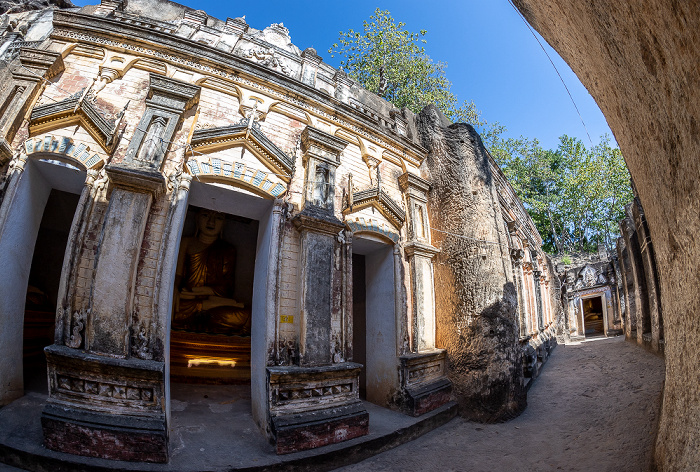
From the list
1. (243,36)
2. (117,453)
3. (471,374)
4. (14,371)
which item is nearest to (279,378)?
(117,453)

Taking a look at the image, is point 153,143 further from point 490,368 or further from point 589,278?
point 589,278

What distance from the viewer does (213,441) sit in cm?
389

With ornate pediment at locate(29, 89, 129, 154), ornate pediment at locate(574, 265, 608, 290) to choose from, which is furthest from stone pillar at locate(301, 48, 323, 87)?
ornate pediment at locate(574, 265, 608, 290)

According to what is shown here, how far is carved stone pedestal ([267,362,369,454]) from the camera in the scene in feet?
12.8

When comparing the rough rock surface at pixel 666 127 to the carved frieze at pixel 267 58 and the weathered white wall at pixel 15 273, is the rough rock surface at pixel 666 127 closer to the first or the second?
the carved frieze at pixel 267 58

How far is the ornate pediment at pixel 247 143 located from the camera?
4.95m

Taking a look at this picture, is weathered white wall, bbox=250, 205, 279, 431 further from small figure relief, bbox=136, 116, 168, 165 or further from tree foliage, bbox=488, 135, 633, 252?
tree foliage, bbox=488, 135, 633, 252

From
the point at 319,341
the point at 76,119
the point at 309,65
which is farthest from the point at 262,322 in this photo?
the point at 309,65

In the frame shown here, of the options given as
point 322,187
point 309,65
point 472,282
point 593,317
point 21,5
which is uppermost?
point 21,5

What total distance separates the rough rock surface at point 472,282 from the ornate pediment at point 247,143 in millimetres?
3613

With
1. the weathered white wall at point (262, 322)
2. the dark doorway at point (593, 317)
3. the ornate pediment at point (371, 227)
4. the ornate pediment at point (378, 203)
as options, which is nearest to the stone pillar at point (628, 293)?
the ornate pediment at point (378, 203)

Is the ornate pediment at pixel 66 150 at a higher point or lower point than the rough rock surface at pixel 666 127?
higher

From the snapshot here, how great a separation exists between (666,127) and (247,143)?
16.3 feet

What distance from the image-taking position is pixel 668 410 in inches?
88.9
